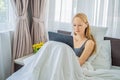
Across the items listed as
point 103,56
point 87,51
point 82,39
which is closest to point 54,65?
point 87,51

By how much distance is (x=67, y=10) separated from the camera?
290 cm

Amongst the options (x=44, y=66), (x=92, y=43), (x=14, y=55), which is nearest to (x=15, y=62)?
(x=14, y=55)

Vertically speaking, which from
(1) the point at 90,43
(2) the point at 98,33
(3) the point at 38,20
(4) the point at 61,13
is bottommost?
(1) the point at 90,43

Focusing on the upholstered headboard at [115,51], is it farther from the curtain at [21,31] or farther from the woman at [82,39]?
the curtain at [21,31]

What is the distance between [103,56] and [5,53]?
1204 mm

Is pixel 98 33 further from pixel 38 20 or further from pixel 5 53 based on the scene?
pixel 5 53

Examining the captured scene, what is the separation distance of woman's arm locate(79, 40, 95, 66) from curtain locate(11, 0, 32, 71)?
86 cm

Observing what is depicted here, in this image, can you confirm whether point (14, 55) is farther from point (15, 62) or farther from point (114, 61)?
point (114, 61)

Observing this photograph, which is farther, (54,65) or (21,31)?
(21,31)

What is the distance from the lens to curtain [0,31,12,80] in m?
2.45

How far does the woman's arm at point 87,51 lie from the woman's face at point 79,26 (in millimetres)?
165

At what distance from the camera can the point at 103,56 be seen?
2.33 m

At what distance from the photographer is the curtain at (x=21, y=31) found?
100 inches

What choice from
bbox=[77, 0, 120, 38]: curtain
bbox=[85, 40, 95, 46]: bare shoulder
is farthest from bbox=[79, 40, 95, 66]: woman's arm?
bbox=[77, 0, 120, 38]: curtain
